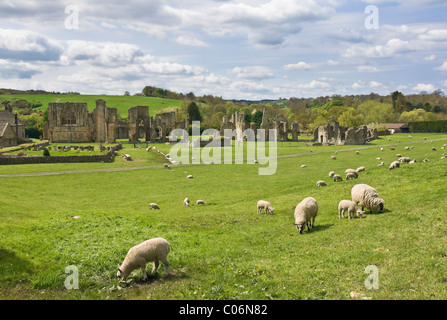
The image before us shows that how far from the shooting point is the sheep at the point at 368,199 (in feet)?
59.2

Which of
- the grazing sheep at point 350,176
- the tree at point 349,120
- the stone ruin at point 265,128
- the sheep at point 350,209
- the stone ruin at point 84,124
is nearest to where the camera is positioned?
the sheep at point 350,209

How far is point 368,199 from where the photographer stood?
18203 millimetres

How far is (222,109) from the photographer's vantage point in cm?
17275

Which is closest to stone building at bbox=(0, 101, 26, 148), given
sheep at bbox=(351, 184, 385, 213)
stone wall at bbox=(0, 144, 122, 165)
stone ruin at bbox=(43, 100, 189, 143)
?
stone ruin at bbox=(43, 100, 189, 143)

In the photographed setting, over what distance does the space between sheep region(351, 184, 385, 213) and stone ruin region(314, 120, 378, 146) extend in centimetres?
6313

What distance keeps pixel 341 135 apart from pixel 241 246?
74.2 metres

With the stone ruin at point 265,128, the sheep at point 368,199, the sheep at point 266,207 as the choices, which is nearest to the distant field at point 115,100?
the stone ruin at point 265,128

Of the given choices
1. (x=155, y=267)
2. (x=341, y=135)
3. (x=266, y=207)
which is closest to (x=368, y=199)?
(x=266, y=207)

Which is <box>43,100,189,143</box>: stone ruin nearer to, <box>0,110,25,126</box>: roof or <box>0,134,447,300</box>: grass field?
<box>0,110,25,126</box>: roof

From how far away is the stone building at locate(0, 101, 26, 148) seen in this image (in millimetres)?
78250

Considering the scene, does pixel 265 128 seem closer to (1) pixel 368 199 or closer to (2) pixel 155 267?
(1) pixel 368 199

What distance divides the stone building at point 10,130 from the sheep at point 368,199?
78.4 meters

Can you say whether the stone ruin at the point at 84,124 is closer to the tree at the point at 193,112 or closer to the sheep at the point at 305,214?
the tree at the point at 193,112

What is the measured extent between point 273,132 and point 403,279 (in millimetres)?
85856
